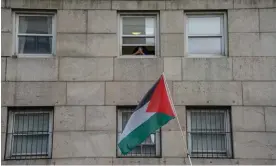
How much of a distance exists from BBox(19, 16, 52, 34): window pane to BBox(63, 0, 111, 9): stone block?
0.70 m

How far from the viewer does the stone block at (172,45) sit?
43.2 feet

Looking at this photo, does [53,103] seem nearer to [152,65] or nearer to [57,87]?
[57,87]

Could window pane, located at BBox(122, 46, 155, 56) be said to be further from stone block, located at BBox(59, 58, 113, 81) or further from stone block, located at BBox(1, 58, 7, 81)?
stone block, located at BBox(1, 58, 7, 81)

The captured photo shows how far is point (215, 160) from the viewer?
12.5m

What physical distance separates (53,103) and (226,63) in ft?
16.4

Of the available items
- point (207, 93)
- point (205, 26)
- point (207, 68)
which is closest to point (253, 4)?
point (205, 26)

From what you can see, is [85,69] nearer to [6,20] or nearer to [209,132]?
Answer: [6,20]

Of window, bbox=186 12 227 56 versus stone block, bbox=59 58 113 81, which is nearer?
stone block, bbox=59 58 113 81

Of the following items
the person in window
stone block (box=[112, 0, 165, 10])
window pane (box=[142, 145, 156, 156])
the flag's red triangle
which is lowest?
window pane (box=[142, 145, 156, 156])

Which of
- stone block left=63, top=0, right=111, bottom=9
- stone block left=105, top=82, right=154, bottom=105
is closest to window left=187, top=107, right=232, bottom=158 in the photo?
stone block left=105, top=82, right=154, bottom=105

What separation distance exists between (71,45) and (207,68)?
155 inches

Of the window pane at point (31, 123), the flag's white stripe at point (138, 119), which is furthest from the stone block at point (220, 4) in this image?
the window pane at point (31, 123)

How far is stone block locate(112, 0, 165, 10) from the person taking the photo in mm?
13430

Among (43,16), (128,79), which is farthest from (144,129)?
(43,16)
